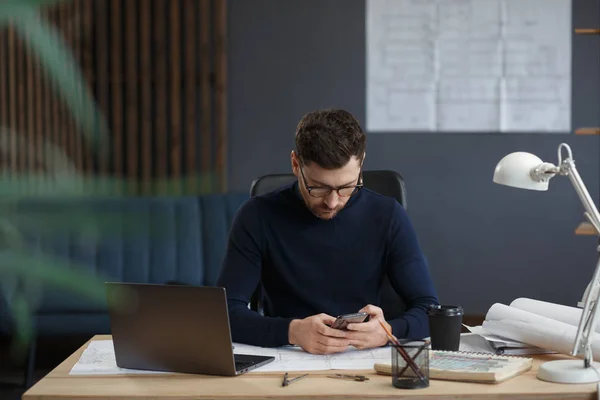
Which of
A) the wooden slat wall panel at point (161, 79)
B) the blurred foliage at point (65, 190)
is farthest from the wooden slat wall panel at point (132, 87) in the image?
the blurred foliage at point (65, 190)

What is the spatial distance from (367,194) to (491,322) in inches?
24.3

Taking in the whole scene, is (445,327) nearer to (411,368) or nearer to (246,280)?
(411,368)

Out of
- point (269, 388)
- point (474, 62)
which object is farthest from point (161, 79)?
point (269, 388)

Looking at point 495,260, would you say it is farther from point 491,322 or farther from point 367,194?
point 491,322

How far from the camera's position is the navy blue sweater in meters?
2.11

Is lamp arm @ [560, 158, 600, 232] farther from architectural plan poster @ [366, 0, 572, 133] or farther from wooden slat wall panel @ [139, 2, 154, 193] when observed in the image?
wooden slat wall panel @ [139, 2, 154, 193]

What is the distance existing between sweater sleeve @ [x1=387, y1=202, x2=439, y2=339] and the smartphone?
321 mm

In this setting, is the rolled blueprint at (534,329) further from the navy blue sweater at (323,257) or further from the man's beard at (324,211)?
the man's beard at (324,211)

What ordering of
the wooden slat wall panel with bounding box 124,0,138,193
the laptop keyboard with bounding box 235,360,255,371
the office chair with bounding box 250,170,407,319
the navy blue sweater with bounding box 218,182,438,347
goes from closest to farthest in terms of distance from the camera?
the laptop keyboard with bounding box 235,360,255,371
the navy blue sweater with bounding box 218,182,438,347
the office chair with bounding box 250,170,407,319
the wooden slat wall panel with bounding box 124,0,138,193

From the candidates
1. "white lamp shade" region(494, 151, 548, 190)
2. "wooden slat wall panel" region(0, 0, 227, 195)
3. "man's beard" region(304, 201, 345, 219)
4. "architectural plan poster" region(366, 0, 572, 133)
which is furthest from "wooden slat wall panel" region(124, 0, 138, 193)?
"white lamp shade" region(494, 151, 548, 190)

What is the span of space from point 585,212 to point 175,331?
754mm

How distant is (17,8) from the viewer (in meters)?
0.35

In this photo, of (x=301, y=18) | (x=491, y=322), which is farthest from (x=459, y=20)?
(x=491, y=322)

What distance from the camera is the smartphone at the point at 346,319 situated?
1.67m
